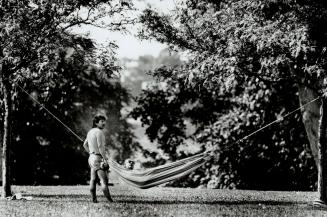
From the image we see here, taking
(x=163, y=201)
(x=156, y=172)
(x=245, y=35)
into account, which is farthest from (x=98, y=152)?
(x=245, y=35)

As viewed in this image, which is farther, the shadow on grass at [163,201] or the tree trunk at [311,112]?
the tree trunk at [311,112]

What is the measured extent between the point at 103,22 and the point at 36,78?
284 cm

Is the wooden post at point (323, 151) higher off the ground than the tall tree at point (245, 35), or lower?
lower

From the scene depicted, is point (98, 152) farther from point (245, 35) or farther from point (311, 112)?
point (311, 112)

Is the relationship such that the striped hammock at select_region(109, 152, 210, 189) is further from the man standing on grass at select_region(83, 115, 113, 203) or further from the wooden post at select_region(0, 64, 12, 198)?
the wooden post at select_region(0, 64, 12, 198)

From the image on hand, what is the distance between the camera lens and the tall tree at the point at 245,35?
10641 mm

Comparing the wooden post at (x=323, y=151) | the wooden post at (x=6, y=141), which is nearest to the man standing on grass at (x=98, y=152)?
the wooden post at (x=6, y=141)

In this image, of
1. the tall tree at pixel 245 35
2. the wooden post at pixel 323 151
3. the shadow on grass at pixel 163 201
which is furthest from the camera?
the wooden post at pixel 323 151

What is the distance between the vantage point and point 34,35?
1161 centimetres

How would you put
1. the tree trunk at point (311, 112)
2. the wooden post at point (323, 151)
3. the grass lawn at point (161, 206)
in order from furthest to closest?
the tree trunk at point (311, 112), the wooden post at point (323, 151), the grass lawn at point (161, 206)

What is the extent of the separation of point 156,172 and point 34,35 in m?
3.96

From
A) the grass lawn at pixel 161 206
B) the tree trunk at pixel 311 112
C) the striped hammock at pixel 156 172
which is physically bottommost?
the grass lawn at pixel 161 206

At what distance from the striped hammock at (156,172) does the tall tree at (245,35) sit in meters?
1.85

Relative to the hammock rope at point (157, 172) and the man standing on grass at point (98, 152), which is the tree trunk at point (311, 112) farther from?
the man standing on grass at point (98, 152)
